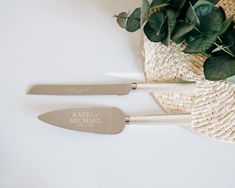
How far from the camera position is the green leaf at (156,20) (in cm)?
47

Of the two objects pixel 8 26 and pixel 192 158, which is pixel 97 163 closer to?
pixel 192 158

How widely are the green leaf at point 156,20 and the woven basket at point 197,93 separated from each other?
0.21 ft

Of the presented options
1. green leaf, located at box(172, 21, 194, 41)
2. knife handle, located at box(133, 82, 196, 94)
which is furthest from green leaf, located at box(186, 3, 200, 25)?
knife handle, located at box(133, 82, 196, 94)

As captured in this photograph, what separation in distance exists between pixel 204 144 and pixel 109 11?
0.27 metres

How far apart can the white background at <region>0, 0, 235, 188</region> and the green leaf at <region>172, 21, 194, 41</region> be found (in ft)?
0.39

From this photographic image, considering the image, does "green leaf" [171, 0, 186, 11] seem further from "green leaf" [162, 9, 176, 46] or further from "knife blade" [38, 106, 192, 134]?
"knife blade" [38, 106, 192, 134]

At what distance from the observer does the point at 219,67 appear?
0.46 meters

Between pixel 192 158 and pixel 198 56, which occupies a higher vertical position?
pixel 198 56

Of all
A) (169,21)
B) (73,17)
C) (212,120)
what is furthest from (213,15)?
(73,17)

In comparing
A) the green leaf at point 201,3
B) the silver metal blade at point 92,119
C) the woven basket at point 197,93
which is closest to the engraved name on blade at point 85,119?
the silver metal blade at point 92,119

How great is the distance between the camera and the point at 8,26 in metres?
0.61

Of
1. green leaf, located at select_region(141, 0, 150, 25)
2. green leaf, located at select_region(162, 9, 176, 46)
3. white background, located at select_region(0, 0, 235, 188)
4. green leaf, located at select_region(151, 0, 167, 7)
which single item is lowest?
white background, located at select_region(0, 0, 235, 188)

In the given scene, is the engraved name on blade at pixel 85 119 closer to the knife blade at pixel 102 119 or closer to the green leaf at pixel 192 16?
the knife blade at pixel 102 119

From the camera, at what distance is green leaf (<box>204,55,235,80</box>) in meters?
0.45
